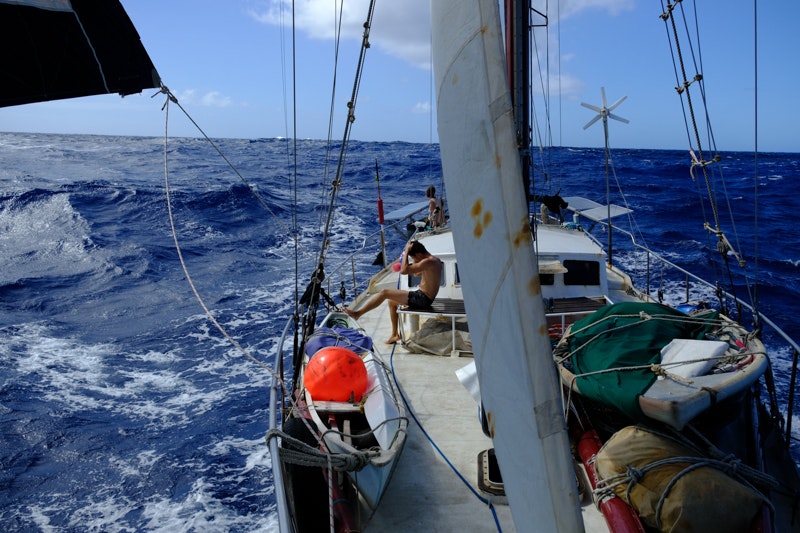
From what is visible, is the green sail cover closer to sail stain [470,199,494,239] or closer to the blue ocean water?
sail stain [470,199,494,239]

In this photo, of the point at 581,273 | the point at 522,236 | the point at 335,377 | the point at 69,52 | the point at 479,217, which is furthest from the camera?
the point at 581,273

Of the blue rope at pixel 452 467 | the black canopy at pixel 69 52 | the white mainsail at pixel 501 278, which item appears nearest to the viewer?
the white mainsail at pixel 501 278

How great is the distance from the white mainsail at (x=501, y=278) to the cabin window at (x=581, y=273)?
6812mm

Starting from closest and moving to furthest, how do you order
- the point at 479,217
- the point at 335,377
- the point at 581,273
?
the point at 479,217, the point at 335,377, the point at 581,273

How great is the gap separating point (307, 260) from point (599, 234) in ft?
45.7

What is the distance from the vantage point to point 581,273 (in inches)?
352

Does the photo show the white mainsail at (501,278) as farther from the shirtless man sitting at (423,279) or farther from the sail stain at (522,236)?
the shirtless man sitting at (423,279)

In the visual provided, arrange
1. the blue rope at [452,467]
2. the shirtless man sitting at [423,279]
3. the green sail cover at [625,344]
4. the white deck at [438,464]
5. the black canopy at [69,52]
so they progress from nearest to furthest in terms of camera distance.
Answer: the green sail cover at [625,344] → the white deck at [438,464] → the blue rope at [452,467] → the black canopy at [69,52] → the shirtless man sitting at [423,279]

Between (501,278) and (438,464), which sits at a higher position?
(501,278)

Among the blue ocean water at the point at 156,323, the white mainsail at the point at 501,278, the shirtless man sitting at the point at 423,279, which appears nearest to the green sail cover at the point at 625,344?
the white mainsail at the point at 501,278

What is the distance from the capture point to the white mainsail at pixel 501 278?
224cm

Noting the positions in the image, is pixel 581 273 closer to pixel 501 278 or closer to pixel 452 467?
pixel 452 467

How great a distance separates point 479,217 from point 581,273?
704 centimetres

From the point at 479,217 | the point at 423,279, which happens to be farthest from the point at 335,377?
the point at 479,217
